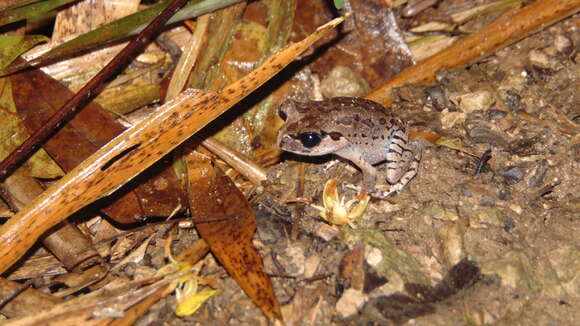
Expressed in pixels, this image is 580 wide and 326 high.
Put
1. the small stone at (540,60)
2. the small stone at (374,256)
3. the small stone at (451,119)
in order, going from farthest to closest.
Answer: the small stone at (540,60) → the small stone at (451,119) → the small stone at (374,256)

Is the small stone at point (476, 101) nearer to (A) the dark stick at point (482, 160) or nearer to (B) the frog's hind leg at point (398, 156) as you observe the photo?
(A) the dark stick at point (482, 160)

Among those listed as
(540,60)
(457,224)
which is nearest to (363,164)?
(457,224)

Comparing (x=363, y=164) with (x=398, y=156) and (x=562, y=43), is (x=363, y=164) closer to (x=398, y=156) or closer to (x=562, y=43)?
(x=398, y=156)

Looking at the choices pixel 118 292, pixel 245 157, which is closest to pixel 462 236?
pixel 245 157

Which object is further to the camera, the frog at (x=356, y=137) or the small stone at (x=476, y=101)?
the small stone at (x=476, y=101)

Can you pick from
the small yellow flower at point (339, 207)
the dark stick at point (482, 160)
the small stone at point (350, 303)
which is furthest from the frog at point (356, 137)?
the small stone at point (350, 303)

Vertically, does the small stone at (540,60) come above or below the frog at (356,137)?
below

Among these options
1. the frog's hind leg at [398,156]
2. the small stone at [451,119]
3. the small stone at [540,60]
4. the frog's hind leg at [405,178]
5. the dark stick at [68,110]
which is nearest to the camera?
the dark stick at [68,110]

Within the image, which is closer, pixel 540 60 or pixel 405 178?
pixel 405 178
